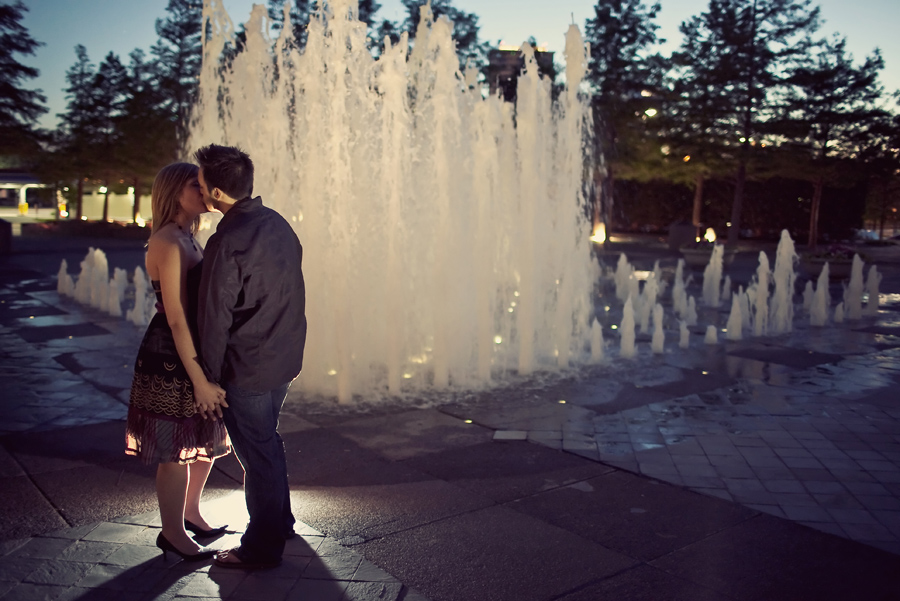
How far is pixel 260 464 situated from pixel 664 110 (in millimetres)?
27759

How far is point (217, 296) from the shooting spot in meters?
2.76

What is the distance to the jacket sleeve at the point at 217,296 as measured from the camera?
2.76 metres

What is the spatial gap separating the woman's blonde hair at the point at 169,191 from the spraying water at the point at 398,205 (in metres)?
3.37

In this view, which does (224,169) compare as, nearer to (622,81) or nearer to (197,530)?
(197,530)

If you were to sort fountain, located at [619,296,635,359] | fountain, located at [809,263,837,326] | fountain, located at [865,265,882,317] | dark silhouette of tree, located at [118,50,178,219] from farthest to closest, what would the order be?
dark silhouette of tree, located at [118,50,178,219] → fountain, located at [865,265,882,317] → fountain, located at [809,263,837,326] → fountain, located at [619,296,635,359]

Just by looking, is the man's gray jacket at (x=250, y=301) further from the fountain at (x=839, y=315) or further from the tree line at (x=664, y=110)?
the tree line at (x=664, y=110)

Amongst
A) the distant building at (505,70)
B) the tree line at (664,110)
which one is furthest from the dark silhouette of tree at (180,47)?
the distant building at (505,70)

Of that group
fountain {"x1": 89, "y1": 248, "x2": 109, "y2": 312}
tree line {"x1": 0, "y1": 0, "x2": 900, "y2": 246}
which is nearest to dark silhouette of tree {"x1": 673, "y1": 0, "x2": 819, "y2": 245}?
tree line {"x1": 0, "y1": 0, "x2": 900, "y2": 246}

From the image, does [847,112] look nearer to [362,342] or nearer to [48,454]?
[362,342]

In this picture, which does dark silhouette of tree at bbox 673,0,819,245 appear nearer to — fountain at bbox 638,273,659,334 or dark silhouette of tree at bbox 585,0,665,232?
dark silhouette of tree at bbox 585,0,665,232

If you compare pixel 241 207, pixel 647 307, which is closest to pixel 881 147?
pixel 647 307

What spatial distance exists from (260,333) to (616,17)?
3033cm

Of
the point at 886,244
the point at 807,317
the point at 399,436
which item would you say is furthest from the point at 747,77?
the point at 399,436

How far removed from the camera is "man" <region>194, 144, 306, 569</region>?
278cm
